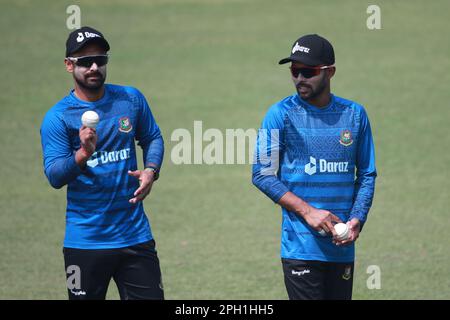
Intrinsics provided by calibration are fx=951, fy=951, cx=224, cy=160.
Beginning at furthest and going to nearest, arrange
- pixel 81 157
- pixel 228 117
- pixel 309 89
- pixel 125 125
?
1. pixel 228 117
2. pixel 125 125
3. pixel 309 89
4. pixel 81 157

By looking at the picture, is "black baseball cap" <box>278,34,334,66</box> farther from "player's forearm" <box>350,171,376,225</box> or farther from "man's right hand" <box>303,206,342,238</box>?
"man's right hand" <box>303,206,342,238</box>

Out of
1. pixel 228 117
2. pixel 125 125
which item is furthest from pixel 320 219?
pixel 228 117

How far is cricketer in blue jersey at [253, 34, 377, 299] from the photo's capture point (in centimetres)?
721

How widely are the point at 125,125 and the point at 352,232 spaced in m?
1.94

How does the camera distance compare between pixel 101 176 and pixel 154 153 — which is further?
pixel 154 153

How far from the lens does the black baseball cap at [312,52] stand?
715 cm

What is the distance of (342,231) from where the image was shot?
6973mm

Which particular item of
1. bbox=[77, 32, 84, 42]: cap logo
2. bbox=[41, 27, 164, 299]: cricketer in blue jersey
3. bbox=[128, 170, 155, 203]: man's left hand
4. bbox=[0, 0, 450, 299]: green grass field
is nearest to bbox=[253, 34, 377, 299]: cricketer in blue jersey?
bbox=[128, 170, 155, 203]: man's left hand

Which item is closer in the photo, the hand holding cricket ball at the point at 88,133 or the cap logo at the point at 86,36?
the hand holding cricket ball at the point at 88,133

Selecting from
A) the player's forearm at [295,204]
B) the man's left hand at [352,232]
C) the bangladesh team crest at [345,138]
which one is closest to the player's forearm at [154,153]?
the player's forearm at [295,204]

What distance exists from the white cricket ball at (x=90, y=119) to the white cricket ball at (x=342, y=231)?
75.5 inches

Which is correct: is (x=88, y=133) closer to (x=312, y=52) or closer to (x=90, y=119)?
(x=90, y=119)

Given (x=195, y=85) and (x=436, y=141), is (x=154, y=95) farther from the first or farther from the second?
(x=436, y=141)

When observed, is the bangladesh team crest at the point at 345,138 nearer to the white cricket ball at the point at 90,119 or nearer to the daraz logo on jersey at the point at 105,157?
the daraz logo on jersey at the point at 105,157
